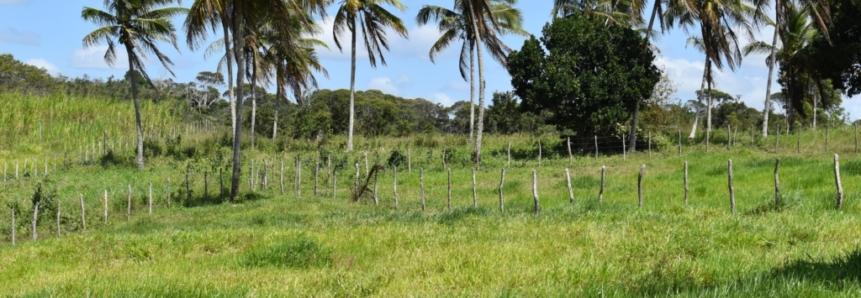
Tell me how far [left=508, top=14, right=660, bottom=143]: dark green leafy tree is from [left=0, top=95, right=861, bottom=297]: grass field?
4.51 meters

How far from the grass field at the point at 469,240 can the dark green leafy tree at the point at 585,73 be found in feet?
14.8

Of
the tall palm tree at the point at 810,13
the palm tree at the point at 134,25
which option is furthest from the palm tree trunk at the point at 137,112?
the tall palm tree at the point at 810,13

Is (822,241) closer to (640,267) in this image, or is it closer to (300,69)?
(640,267)

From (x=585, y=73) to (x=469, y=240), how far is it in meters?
19.1

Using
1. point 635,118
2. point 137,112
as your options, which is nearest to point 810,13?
point 635,118

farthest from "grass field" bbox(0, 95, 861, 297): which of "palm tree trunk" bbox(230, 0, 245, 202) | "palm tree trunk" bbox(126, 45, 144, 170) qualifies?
"palm tree trunk" bbox(126, 45, 144, 170)

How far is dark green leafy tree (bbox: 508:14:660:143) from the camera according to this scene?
2656cm

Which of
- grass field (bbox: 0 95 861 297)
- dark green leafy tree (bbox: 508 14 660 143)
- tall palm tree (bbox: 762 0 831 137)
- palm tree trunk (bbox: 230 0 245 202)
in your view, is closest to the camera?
grass field (bbox: 0 95 861 297)

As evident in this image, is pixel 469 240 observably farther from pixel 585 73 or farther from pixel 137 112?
pixel 137 112

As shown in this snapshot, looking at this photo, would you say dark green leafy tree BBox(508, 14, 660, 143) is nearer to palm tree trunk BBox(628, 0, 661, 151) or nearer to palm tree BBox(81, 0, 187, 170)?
palm tree trunk BBox(628, 0, 661, 151)

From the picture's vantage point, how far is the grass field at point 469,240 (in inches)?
234

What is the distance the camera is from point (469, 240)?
29.9 ft

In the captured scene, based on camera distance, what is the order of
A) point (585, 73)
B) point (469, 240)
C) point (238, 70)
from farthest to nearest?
point (585, 73), point (238, 70), point (469, 240)

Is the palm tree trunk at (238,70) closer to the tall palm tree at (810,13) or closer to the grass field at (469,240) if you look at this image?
the grass field at (469,240)
